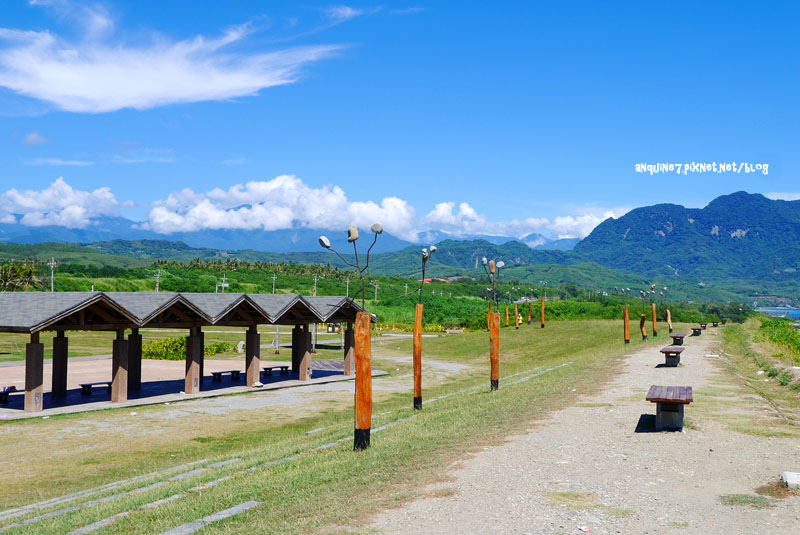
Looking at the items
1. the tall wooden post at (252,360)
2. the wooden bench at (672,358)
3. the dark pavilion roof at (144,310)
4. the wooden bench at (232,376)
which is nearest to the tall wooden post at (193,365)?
the dark pavilion roof at (144,310)

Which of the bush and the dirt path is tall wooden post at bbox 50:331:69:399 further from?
the dirt path

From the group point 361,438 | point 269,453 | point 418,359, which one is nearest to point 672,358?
point 418,359

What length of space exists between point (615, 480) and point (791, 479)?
2.28 meters

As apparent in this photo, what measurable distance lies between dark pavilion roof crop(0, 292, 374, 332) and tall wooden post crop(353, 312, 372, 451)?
42.0 ft

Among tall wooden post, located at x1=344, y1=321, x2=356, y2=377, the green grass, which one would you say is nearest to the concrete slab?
the green grass

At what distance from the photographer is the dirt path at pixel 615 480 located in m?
7.48

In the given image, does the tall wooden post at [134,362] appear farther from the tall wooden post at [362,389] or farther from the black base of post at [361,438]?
the black base of post at [361,438]

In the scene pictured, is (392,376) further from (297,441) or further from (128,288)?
(128,288)

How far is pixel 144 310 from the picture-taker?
23.8 m

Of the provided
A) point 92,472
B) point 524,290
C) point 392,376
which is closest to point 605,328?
point 392,376

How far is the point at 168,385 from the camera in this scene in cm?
2811

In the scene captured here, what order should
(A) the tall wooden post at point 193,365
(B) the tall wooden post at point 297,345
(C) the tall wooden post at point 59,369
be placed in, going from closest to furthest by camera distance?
1. (C) the tall wooden post at point 59,369
2. (A) the tall wooden post at point 193,365
3. (B) the tall wooden post at point 297,345

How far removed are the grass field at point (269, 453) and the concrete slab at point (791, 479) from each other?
15.6ft

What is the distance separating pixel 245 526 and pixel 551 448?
5768 millimetres
